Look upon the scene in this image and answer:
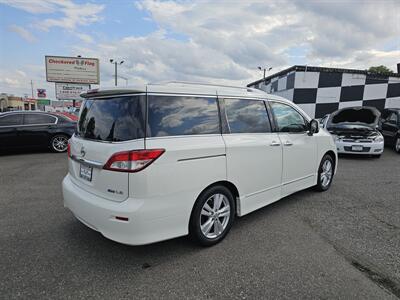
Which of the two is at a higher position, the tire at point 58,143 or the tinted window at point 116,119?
the tinted window at point 116,119

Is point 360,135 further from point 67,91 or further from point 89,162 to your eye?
point 67,91

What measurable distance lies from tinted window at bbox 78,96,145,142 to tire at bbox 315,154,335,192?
130 inches

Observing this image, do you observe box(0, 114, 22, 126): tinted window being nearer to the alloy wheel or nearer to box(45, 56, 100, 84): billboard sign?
the alloy wheel

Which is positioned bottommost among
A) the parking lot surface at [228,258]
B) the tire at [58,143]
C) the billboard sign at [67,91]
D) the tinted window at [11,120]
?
the parking lot surface at [228,258]

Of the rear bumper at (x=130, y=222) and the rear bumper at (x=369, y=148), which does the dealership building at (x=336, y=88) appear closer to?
the rear bumper at (x=369, y=148)

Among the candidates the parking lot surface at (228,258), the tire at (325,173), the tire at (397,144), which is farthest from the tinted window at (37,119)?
the tire at (397,144)

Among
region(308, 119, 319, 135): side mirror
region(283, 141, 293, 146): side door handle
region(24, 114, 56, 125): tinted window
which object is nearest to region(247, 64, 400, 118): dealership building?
region(308, 119, 319, 135): side mirror

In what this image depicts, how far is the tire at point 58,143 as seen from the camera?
26.9 ft

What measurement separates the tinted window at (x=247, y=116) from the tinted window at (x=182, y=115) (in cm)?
22

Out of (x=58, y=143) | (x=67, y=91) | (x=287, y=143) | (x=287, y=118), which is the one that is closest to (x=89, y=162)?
(x=287, y=143)

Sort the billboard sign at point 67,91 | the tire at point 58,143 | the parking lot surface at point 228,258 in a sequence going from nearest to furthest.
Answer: the parking lot surface at point 228,258 → the tire at point 58,143 → the billboard sign at point 67,91

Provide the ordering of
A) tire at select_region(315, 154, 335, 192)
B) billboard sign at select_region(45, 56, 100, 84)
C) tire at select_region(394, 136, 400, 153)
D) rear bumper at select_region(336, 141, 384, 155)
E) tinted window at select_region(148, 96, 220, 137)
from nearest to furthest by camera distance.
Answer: tinted window at select_region(148, 96, 220, 137) < tire at select_region(315, 154, 335, 192) < rear bumper at select_region(336, 141, 384, 155) < tire at select_region(394, 136, 400, 153) < billboard sign at select_region(45, 56, 100, 84)

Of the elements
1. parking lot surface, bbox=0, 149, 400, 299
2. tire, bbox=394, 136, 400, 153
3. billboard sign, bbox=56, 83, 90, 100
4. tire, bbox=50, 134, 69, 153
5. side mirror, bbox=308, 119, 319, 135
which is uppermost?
billboard sign, bbox=56, 83, 90, 100

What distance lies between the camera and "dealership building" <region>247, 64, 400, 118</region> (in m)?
11.8
